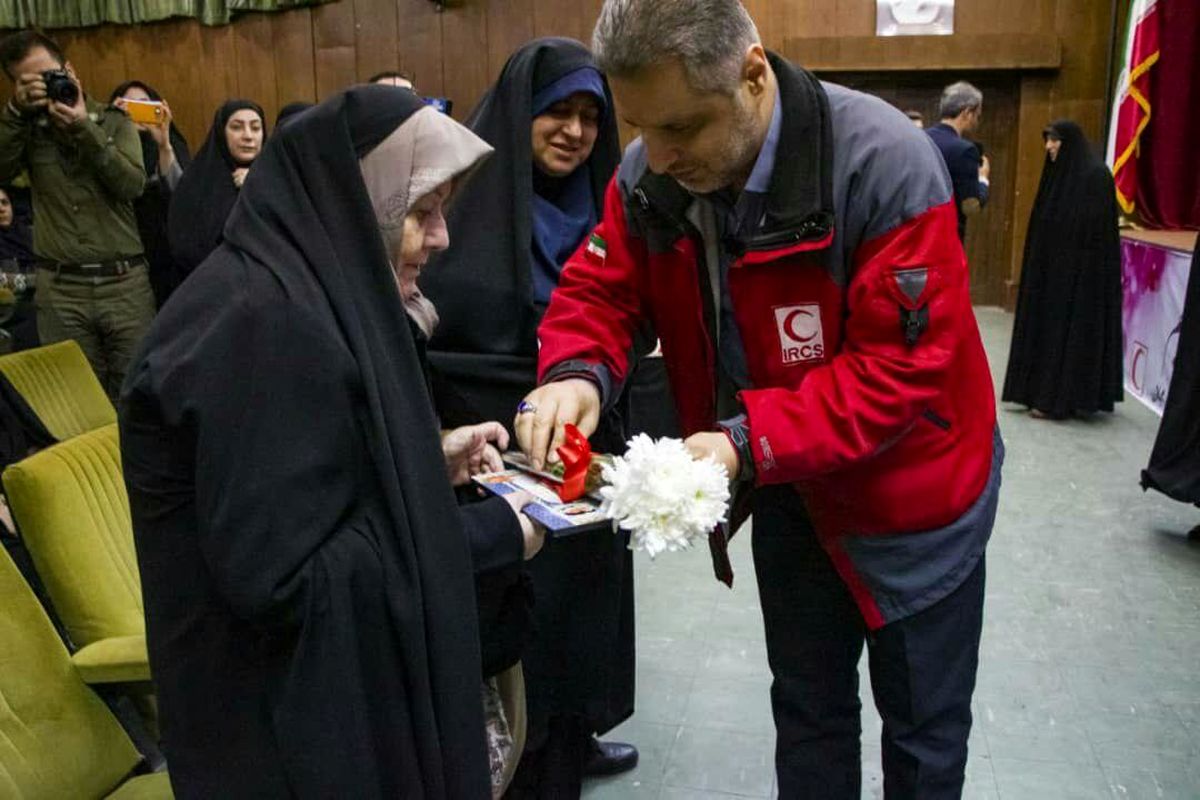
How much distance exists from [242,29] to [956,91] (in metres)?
5.67

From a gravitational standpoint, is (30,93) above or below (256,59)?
below

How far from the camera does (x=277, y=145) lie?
108cm

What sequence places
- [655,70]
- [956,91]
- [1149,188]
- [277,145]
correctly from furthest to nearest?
[1149,188] < [956,91] < [655,70] < [277,145]

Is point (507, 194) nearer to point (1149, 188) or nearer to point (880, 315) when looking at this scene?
point (880, 315)

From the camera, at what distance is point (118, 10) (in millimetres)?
8180

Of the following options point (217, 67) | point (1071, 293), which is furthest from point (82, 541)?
point (217, 67)

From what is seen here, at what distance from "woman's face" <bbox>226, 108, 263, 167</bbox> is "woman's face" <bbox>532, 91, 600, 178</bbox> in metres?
2.31

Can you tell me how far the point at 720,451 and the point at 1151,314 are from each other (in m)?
4.98

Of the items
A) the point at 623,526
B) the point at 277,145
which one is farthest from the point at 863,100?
the point at 277,145

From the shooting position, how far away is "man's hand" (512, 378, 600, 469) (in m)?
1.42

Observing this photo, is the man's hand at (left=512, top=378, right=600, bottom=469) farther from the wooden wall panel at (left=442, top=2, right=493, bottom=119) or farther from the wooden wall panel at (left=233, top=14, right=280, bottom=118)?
the wooden wall panel at (left=233, top=14, right=280, bottom=118)

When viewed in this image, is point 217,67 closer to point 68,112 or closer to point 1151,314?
point 68,112

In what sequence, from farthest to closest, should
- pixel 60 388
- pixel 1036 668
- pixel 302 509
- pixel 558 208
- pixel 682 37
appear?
1. pixel 60 388
2. pixel 1036 668
3. pixel 558 208
4. pixel 682 37
5. pixel 302 509

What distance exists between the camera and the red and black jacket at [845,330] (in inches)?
49.8
